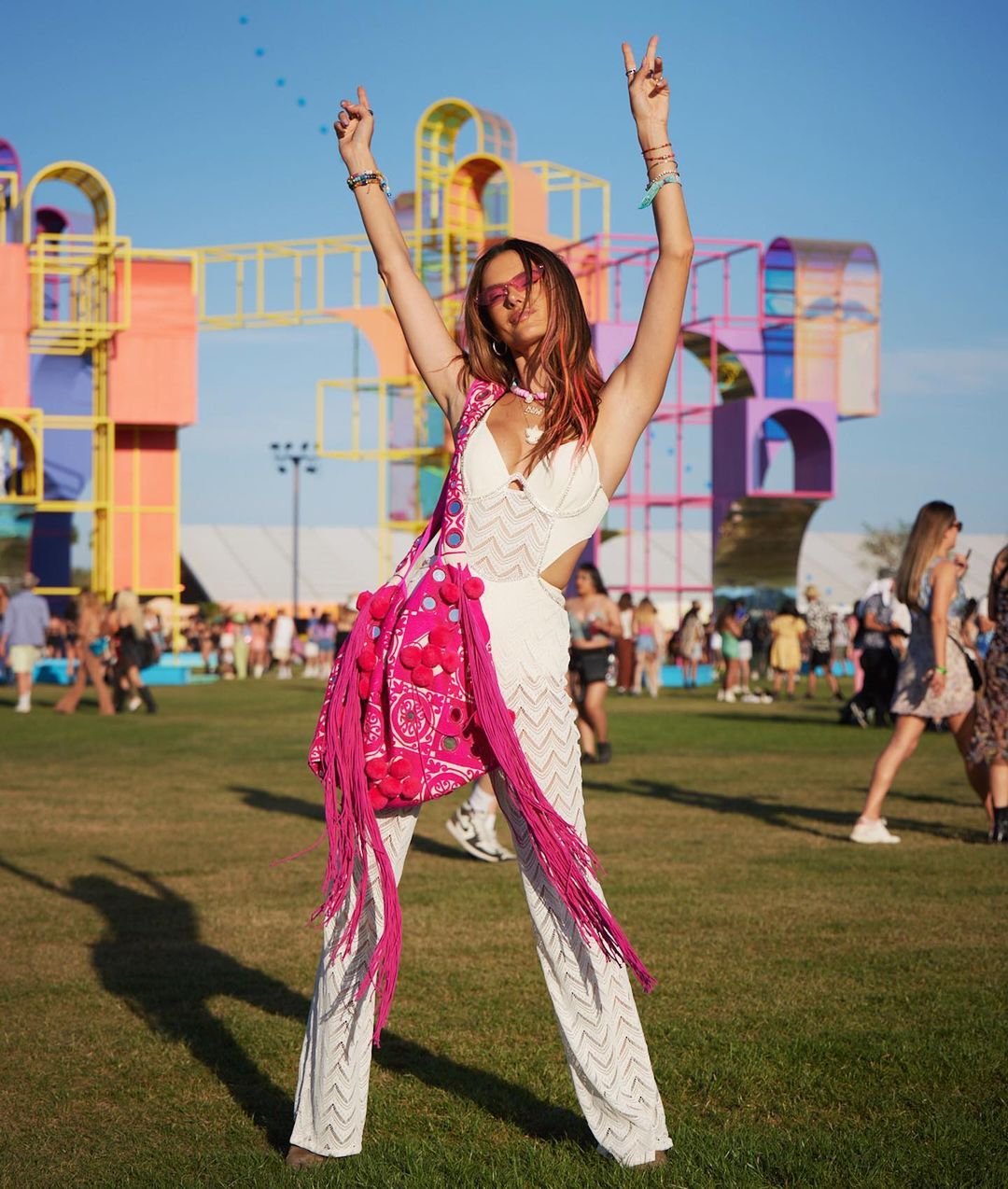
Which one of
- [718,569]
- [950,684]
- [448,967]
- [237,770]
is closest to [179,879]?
[448,967]

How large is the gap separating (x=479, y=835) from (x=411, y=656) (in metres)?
5.25

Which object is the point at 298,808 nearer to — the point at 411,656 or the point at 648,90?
the point at 411,656

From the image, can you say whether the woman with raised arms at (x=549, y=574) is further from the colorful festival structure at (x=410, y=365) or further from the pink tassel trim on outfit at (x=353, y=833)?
the colorful festival structure at (x=410, y=365)

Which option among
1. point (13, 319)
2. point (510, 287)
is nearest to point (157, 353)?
point (13, 319)

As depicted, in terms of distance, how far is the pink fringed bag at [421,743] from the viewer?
3346mm

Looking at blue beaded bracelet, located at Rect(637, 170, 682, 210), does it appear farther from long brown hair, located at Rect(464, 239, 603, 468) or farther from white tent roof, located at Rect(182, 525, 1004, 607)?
white tent roof, located at Rect(182, 525, 1004, 607)

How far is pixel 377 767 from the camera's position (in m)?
3.38

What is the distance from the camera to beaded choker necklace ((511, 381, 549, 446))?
346cm

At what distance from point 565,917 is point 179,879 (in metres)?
4.71

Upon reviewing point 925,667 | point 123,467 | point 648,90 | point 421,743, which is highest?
point 123,467

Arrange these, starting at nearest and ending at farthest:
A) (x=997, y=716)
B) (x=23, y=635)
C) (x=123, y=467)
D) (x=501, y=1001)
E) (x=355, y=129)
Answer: (x=355, y=129) → (x=501, y=1001) → (x=997, y=716) → (x=23, y=635) → (x=123, y=467)

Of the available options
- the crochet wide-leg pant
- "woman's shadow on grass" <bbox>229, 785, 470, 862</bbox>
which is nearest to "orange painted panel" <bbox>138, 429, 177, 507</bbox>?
"woman's shadow on grass" <bbox>229, 785, 470, 862</bbox>

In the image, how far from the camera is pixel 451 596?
3377 mm

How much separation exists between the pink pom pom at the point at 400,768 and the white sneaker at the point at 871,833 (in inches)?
242
